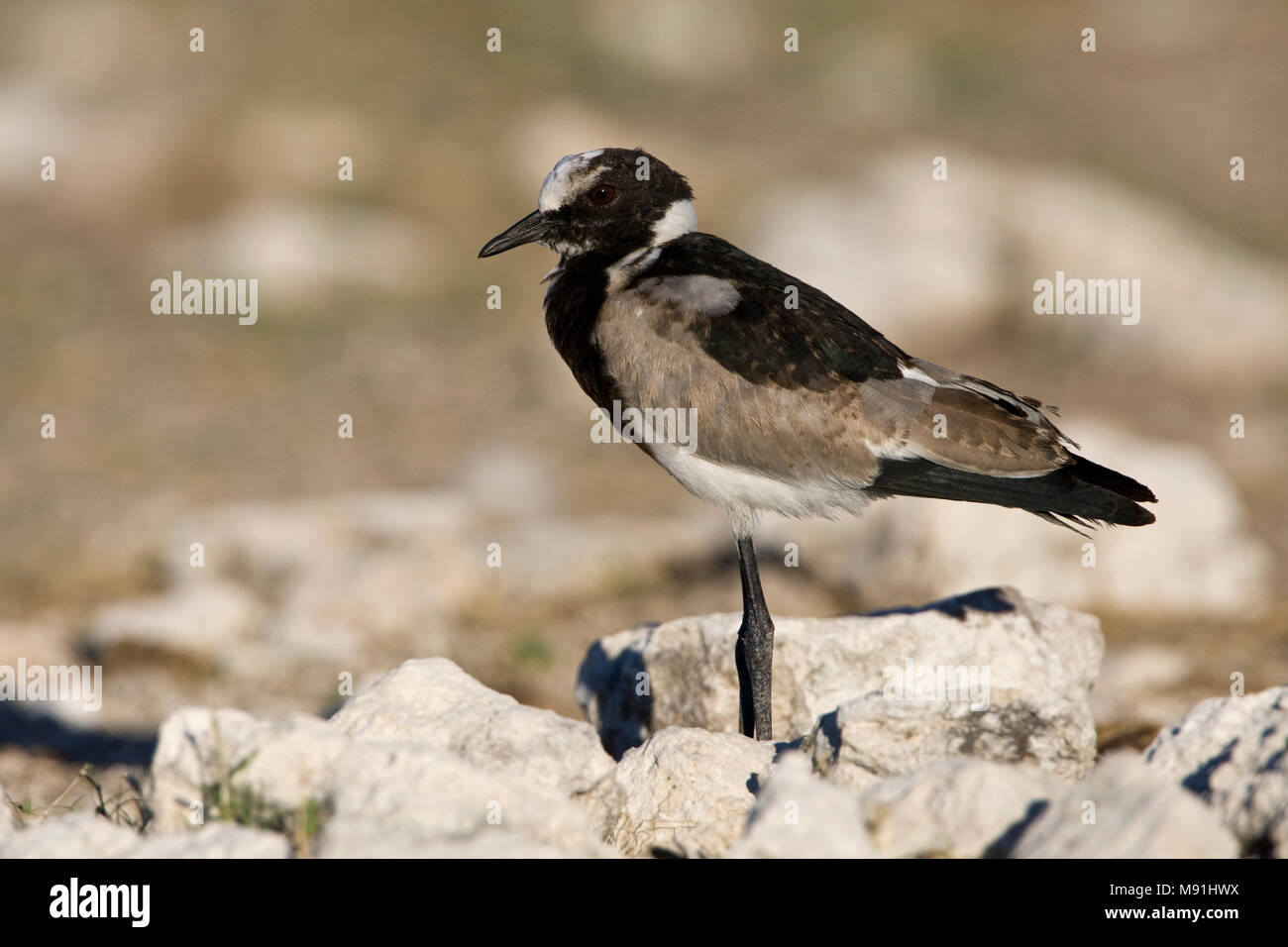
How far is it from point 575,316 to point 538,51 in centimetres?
1652

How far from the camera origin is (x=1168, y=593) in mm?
9953

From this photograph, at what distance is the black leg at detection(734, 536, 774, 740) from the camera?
6.09 meters

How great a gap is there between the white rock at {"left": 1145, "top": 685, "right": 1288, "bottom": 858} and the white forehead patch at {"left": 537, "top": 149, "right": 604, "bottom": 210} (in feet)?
12.3

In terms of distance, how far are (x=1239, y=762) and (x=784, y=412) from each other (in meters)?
2.45

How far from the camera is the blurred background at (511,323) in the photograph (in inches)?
387

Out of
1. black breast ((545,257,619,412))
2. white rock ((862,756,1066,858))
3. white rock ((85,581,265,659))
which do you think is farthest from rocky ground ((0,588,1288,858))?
white rock ((85,581,265,659))

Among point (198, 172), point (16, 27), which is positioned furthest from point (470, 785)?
point (16, 27)

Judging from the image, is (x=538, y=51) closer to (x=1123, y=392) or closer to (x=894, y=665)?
(x=1123, y=392)

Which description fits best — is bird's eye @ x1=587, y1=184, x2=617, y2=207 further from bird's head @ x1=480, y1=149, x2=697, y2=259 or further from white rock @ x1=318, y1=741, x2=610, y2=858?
white rock @ x1=318, y1=741, x2=610, y2=858

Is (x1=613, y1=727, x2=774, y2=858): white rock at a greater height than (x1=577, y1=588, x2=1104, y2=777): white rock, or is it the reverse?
(x1=577, y1=588, x2=1104, y2=777): white rock

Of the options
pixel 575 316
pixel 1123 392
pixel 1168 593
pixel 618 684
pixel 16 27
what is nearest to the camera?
pixel 575 316

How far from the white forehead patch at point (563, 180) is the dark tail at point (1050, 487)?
2.11 m

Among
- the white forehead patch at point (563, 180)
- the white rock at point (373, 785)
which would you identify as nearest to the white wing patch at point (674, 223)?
the white forehead patch at point (563, 180)

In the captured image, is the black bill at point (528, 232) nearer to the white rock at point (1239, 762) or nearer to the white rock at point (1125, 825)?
the white rock at point (1239, 762)
